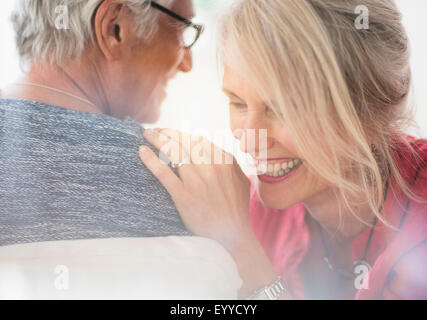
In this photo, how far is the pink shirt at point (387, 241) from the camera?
0.73 m

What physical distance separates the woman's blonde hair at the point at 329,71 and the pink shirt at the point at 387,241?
4 centimetres

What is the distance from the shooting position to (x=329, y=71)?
2.24 ft

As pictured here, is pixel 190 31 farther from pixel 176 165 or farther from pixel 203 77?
pixel 176 165

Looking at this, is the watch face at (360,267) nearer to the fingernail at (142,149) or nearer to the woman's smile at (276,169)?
the woman's smile at (276,169)

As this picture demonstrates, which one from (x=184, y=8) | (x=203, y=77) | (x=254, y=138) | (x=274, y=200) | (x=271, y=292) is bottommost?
(x=271, y=292)

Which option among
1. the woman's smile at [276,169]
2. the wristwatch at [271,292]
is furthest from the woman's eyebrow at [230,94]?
the wristwatch at [271,292]

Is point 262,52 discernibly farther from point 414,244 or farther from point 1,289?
point 1,289

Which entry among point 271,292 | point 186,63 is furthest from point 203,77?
point 271,292

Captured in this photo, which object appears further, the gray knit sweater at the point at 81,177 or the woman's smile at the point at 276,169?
the woman's smile at the point at 276,169

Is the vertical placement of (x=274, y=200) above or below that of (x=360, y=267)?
above

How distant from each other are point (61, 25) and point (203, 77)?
25 centimetres

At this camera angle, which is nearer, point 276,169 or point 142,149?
point 142,149

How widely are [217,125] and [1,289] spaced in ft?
1.60

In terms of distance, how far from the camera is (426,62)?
75cm
